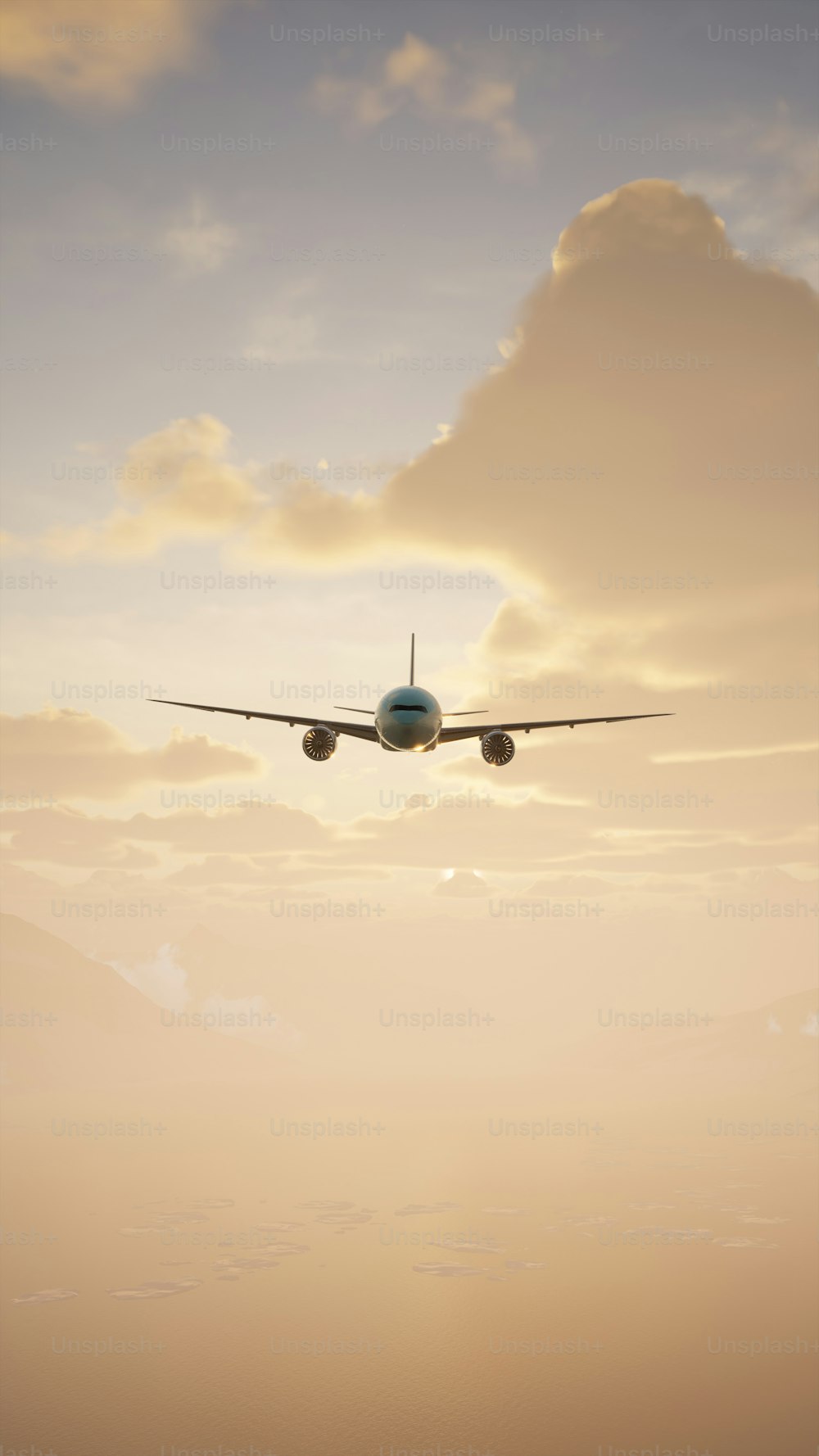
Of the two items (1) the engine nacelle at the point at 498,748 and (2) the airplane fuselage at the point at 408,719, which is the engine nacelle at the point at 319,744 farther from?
(1) the engine nacelle at the point at 498,748

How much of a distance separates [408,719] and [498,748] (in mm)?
6918

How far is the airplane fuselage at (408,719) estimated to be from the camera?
57.6 m

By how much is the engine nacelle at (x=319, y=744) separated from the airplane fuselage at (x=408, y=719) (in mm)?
3304

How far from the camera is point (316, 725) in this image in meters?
58.7

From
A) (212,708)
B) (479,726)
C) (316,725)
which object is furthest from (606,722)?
(212,708)

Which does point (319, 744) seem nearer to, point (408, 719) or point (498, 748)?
point (408, 719)

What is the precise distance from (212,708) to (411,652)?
28.6m

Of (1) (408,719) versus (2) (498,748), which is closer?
(1) (408,719)

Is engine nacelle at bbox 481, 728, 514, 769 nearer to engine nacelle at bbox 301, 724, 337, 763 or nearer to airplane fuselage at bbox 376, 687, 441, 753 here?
airplane fuselage at bbox 376, 687, 441, 753

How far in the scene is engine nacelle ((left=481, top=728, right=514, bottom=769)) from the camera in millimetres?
60250

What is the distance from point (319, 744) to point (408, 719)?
19.2 feet

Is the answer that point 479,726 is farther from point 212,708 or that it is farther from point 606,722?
point 212,708

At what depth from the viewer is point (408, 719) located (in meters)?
57.5

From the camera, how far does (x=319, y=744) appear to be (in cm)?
5841
